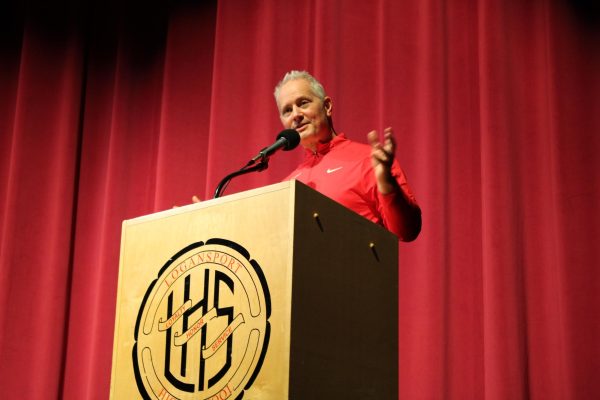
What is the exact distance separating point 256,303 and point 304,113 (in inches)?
36.0

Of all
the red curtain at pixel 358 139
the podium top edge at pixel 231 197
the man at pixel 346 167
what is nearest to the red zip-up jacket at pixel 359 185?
the man at pixel 346 167

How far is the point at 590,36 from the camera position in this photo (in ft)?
8.75

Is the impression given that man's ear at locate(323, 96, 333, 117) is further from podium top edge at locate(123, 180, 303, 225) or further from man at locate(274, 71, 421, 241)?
podium top edge at locate(123, 180, 303, 225)

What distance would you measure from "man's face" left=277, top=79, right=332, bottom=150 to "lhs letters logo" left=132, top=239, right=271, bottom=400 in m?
0.77

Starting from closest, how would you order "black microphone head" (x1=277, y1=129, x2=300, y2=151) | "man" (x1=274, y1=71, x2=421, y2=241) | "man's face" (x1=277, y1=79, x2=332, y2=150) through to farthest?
"man" (x1=274, y1=71, x2=421, y2=241) < "black microphone head" (x1=277, y1=129, x2=300, y2=151) < "man's face" (x1=277, y1=79, x2=332, y2=150)

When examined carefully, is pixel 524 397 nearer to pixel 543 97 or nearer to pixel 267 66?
pixel 543 97

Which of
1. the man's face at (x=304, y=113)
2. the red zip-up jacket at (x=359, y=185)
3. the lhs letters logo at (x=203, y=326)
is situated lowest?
the lhs letters logo at (x=203, y=326)

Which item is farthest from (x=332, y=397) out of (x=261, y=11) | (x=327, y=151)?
(x=261, y=11)

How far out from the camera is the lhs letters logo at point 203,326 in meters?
1.24

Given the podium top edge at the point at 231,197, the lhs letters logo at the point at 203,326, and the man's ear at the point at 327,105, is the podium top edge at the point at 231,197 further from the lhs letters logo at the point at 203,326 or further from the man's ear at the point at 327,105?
the man's ear at the point at 327,105

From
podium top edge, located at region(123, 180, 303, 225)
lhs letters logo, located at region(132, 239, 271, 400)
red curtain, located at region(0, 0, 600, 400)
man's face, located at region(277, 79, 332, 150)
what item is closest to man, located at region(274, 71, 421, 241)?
man's face, located at region(277, 79, 332, 150)

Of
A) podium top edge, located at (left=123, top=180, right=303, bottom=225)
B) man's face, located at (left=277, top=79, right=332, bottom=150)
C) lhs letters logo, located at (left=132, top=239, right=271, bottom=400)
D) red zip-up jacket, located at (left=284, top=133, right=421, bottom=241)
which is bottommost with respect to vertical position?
lhs letters logo, located at (left=132, top=239, right=271, bottom=400)

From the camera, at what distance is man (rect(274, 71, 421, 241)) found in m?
1.60

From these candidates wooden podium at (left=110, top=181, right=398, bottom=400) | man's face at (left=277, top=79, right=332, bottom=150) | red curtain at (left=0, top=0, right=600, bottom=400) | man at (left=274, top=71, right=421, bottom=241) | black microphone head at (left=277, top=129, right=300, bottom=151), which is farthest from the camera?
red curtain at (left=0, top=0, right=600, bottom=400)
